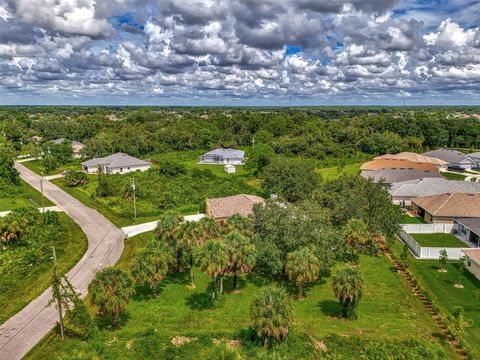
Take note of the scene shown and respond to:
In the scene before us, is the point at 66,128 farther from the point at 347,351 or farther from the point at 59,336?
the point at 347,351

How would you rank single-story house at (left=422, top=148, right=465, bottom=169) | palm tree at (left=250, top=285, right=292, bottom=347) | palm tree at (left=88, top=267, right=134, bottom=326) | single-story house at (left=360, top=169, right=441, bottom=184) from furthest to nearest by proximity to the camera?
single-story house at (left=422, top=148, right=465, bottom=169), single-story house at (left=360, top=169, right=441, bottom=184), palm tree at (left=88, top=267, right=134, bottom=326), palm tree at (left=250, top=285, right=292, bottom=347)

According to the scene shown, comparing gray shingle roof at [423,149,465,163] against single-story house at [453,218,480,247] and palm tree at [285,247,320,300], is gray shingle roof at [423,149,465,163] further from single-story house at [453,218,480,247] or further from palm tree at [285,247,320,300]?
palm tree at [285,247,320,300]

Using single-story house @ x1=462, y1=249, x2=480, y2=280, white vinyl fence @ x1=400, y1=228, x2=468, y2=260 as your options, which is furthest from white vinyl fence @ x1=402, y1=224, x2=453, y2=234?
single-story house @ x1=462, y1=249, x2=480, y2=280

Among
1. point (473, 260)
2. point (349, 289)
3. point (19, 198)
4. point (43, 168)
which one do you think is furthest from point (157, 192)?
point (473, 260)

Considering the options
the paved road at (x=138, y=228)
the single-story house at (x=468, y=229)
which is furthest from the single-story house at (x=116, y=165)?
the single-story house at (x=468, y=229)

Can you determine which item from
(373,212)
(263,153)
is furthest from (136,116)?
(373,212)

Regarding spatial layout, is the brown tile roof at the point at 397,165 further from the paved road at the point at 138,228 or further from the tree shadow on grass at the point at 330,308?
the tree shadow on grass at the point at 330,308
